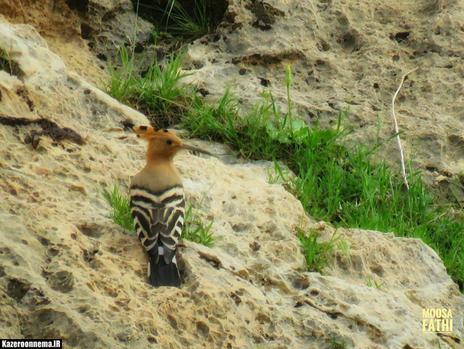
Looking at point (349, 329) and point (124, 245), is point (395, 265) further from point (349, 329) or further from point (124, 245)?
point (124, 245)

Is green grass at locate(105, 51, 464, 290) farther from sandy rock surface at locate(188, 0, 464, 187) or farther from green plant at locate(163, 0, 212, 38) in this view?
green plant at locate(163, 0, 212, 38)

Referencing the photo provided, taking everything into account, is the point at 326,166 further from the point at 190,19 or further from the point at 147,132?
the point at 190,19

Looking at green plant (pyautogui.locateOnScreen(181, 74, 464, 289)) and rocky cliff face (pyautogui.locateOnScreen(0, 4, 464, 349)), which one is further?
green plant (pyautogui.locateOnScreen(181, 74, 464, 289))

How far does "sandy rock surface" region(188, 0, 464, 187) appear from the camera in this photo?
5.59 meters

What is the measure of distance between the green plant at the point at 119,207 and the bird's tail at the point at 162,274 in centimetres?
50

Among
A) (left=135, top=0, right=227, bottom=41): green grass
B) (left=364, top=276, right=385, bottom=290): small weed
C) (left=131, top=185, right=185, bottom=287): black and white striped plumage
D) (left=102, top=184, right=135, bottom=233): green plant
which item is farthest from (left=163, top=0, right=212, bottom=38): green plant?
(left=364, top=276, right=385, bottom=290): small weed

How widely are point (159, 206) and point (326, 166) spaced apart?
1914 millimetres

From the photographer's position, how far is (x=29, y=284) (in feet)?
9.53

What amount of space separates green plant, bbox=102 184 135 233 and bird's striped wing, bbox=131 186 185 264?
102 mm

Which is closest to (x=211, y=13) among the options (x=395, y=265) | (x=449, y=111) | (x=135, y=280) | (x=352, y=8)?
(x=352, y=8)

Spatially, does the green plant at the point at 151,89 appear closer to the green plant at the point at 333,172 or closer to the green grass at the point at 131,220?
the green plant at the point at 333,172

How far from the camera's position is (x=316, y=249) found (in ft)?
13.3

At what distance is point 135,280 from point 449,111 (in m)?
3.60

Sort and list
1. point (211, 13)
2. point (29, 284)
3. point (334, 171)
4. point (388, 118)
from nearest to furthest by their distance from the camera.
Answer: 1. point (29, 284)
2. point (334, 171)
3. point (388, 118)
4. point (211, 13)
